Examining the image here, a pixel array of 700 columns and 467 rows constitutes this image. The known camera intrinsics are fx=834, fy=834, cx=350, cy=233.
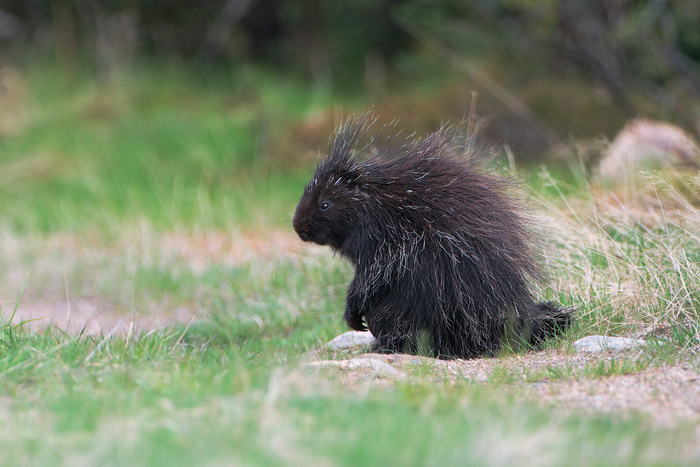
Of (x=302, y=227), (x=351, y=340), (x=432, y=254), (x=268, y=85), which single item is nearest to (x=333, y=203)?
(x=302, y=227)

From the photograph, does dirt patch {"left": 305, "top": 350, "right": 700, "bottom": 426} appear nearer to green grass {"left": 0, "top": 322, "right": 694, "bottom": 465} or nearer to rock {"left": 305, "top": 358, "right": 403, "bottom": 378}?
rock {"left": 305, "top": 358, "right": 403, "bottom": 378}

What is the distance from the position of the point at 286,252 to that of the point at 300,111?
5.19 meters

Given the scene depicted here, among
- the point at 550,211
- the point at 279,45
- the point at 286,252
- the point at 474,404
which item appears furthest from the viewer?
the point at 279,45

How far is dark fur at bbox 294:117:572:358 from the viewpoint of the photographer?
4344mm

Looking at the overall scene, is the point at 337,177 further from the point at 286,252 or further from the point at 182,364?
the point at 286,252

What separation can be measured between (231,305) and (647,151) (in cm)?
386

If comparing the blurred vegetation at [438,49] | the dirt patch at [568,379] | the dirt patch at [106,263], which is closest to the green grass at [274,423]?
the dirt patch at [568,379]

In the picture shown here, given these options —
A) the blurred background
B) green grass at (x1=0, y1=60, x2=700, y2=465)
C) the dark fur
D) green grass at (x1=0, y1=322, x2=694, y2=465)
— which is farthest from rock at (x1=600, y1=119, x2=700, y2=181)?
green grass at (x1=0, y1=322, x2=694, y2=465)

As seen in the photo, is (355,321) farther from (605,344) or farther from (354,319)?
(605,344)

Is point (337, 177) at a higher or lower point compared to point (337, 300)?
higher

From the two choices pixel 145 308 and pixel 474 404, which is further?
pixel 145 308

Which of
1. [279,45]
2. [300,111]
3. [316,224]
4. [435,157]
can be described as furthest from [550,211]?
[279,45]

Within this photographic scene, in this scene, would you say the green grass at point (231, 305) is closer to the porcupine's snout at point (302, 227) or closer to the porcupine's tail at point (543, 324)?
the porcupine's tail at point (543, 324)

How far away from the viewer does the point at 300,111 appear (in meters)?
12.5
